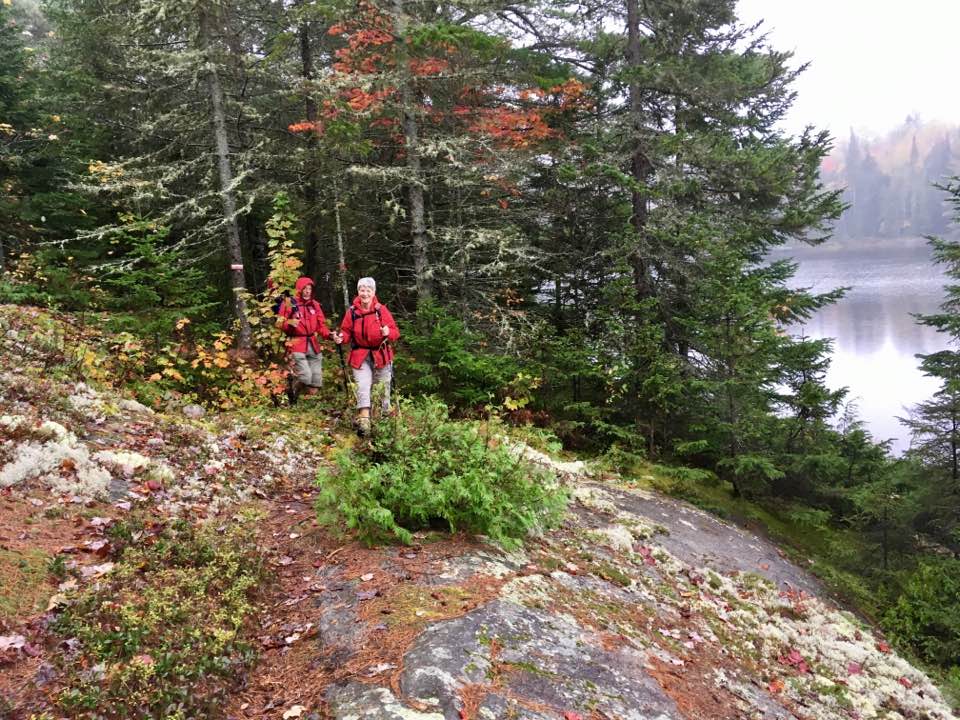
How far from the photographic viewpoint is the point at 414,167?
41.6 ft

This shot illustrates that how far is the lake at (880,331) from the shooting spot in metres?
32.1

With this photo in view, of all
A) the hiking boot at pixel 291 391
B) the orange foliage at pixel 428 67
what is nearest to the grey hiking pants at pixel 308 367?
the hiking boot at pixel 291 391

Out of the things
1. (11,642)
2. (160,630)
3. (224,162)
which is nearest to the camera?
(11,642)

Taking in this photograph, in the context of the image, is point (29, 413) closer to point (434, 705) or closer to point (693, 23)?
point (434, 705)

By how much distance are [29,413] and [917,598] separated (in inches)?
508

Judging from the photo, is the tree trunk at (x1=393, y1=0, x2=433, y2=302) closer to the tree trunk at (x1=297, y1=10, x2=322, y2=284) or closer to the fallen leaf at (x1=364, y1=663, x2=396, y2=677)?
the tree trunk at (x1=297, y1=10, x2=322, y2=284)

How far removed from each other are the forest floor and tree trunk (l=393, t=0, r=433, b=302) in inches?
249

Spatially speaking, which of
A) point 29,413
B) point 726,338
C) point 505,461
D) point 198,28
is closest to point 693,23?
point 726,338

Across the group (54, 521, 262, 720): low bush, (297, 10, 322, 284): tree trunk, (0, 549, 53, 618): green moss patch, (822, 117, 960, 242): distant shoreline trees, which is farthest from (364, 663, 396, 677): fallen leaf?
(822, 117, 960, 242): distant shoreline trees

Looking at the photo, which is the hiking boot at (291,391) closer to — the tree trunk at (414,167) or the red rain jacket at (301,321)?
the red rain jacket at (301,321)

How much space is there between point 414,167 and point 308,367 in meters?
5.38

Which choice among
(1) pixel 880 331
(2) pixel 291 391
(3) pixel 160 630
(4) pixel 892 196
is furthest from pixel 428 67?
(4) pixel 892 196

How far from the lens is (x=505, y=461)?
5.12m

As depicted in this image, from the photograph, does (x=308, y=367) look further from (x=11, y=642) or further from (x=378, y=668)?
(x=378, y=668)
